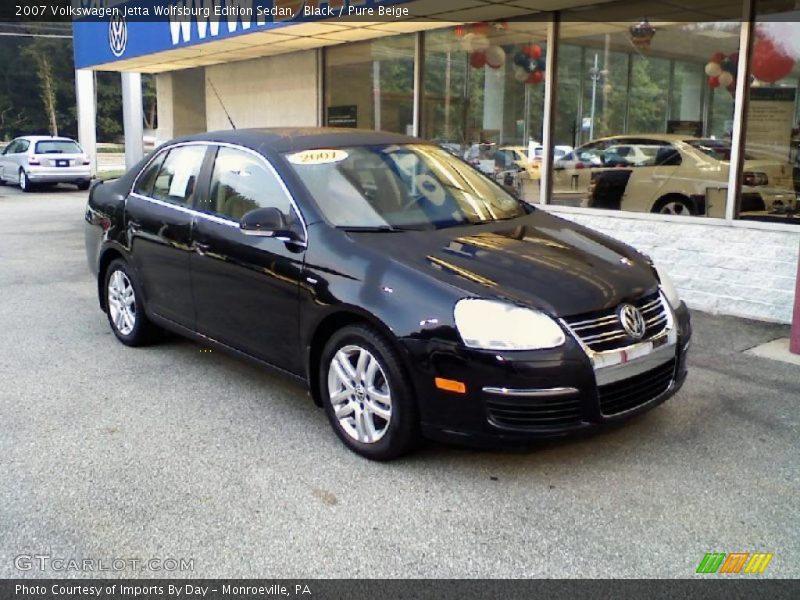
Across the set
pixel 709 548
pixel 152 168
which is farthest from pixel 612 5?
pixel 709 548

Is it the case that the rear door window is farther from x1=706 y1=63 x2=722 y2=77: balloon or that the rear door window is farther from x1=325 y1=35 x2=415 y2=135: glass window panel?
x1=325 y1=35 x2=415 y2=135: glass window panel

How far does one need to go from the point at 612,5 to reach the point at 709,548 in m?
6.41

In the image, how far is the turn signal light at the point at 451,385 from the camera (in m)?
3.53

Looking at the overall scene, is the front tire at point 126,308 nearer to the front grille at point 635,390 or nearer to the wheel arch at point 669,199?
the front grille at point 635,390

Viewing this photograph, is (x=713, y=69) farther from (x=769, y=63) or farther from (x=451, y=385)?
(x=451, y=385)

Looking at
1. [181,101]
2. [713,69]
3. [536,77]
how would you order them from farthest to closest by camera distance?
[181,101], [536,77], [713,69]

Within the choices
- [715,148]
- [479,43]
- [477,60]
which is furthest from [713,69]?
[477,60]

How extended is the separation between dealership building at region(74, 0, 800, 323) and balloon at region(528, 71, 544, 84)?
0.09 ft

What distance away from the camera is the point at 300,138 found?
4852 millimetres

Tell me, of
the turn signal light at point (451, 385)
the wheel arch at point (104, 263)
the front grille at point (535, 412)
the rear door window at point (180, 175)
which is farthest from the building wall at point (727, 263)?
the wheel arch at point (104, 263)

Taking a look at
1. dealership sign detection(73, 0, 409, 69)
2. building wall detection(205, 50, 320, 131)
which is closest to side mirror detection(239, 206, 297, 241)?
dealership sign detection(73, 0, 409, 69)

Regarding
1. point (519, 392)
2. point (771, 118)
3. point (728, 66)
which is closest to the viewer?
point (519, 392)

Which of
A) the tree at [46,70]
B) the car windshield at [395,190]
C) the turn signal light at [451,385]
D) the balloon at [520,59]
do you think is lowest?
the turn signal light at [451,385]

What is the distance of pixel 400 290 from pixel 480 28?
6.65 meters
